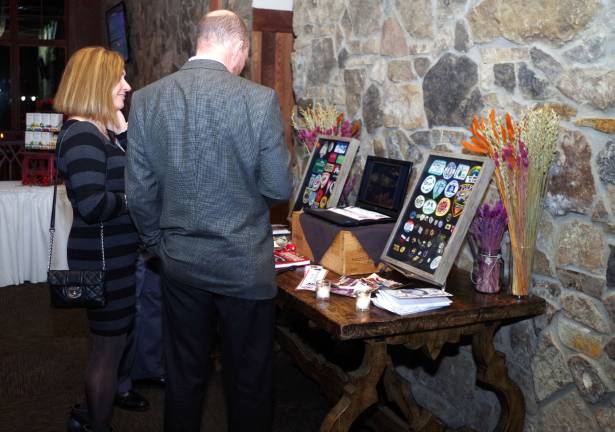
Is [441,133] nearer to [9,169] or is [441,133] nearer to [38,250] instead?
[38,250]

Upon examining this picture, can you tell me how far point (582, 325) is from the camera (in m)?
2.12

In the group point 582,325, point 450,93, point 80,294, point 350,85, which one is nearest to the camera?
point 582,325

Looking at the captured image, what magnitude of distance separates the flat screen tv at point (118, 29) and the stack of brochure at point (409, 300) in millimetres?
6554

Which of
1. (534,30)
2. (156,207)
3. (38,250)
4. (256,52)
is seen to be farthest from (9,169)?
(534,30)

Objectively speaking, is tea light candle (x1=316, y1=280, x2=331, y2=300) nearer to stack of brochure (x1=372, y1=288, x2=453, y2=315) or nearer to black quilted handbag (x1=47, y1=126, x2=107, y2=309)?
stack of brochure (x1=372, y1=288, x2=453, y2=315)

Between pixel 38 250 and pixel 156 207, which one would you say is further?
pixel 38 250

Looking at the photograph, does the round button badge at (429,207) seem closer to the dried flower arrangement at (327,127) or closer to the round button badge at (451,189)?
the round button badge at (451,189)

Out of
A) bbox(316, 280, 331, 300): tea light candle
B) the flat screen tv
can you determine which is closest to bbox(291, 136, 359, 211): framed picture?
bbox(316, 280, 331, 300): tea light candle

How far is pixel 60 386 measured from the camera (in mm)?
3395

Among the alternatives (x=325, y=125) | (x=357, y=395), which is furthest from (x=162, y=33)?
(x=357, y=395)

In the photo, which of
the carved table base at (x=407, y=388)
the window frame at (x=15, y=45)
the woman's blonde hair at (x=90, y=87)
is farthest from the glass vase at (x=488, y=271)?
the window frame at (x=15, y=45)

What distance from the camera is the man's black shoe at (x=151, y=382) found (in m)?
3.38

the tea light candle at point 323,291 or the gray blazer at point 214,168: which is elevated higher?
the gray blazer at point 214,168

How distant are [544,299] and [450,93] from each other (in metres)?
0.89
